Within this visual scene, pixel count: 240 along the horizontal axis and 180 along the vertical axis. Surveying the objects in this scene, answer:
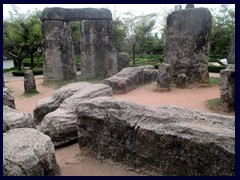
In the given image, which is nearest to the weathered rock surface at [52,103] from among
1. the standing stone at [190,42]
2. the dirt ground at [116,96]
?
the dirt ground at [116,96]

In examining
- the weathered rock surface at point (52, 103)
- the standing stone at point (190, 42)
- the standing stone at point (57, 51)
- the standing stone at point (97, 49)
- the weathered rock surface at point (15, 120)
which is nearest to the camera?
the weathered rock surface at point (15, 120)

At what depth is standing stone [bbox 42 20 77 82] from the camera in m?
14.6

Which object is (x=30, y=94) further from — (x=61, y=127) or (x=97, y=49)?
(x=61, y=127)

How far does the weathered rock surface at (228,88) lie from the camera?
7636 millimetres

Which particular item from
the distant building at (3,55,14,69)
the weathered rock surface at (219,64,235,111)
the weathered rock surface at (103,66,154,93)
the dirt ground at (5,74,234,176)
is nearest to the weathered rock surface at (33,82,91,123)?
the dirt ground at (5,74,234,176)

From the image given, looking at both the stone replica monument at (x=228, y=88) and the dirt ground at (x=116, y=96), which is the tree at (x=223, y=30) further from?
the stone replica monument at (x=228, y=88)

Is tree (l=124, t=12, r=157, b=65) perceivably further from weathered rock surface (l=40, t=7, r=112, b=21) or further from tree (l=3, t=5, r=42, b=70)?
weathered rock surface (l=40, t=7, r=112, b=21)

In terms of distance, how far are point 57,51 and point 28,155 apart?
11766mm

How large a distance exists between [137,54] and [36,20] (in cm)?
1757

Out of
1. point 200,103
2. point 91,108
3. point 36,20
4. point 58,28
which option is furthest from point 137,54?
point 91,108

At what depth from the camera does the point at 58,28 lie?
14641 mm

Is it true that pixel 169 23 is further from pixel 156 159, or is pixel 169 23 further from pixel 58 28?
pixel 156 159

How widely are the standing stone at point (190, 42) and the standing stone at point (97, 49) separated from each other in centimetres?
399

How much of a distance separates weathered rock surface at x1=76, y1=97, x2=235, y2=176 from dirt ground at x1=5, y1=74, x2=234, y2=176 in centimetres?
20
